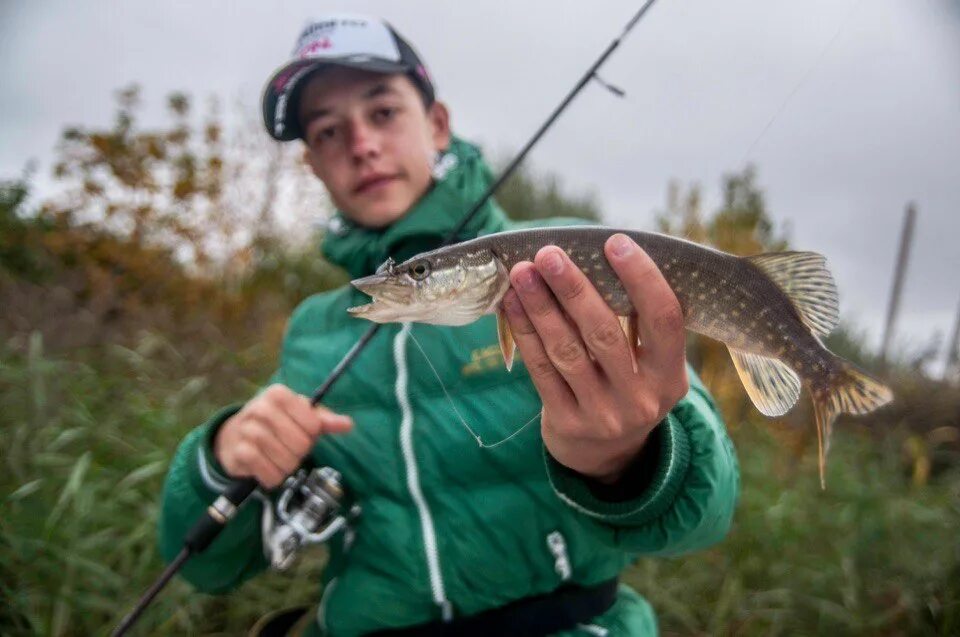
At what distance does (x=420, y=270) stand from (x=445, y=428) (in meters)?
0.65

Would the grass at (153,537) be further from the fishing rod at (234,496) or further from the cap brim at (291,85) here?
the cap brim at (291,85)

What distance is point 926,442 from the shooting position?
231 inches

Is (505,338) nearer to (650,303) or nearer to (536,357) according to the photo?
(536,357)

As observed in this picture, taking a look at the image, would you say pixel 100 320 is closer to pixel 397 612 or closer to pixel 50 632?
pixel 50 632

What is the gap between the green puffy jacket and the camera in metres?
1.73

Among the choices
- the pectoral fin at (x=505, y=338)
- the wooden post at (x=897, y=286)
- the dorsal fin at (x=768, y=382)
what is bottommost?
the pectoral fin at (x=505, y=338)

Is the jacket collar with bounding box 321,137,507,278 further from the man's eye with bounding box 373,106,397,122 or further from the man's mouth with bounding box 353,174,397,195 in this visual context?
the man's eye with bounding box 373,106,397,122

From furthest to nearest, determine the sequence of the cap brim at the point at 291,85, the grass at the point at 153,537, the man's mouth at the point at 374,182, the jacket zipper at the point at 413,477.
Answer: the grass at the point at 153,537 → the man's mouth at the point at 374,182 → the cap brim at the point at 291,85 → the jacket zipper at the point at 413,477

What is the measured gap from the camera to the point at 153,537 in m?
2.96

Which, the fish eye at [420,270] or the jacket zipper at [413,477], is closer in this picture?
the fish eye at [420,270]

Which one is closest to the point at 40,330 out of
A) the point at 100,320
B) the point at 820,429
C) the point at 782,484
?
the point at 100,320

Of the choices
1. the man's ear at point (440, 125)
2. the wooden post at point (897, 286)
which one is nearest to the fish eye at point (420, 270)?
the man's ear at point (440, 125)

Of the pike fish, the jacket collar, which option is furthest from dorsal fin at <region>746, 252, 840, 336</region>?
the jacket collar

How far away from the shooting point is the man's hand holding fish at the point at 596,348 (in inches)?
51.1
